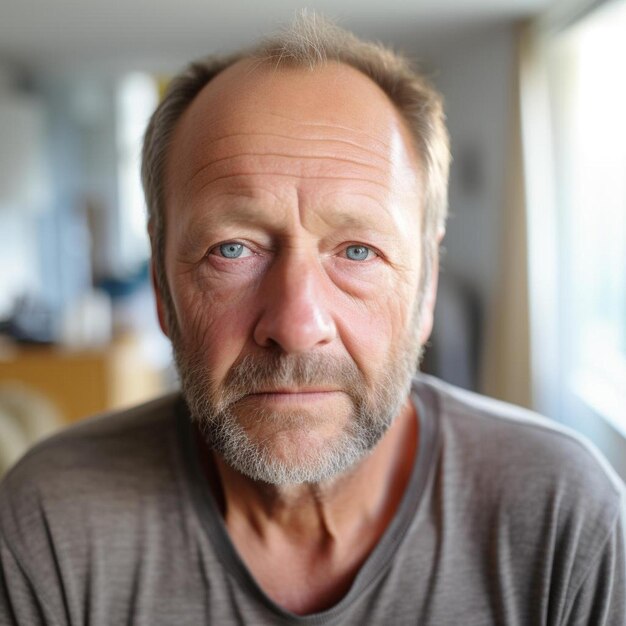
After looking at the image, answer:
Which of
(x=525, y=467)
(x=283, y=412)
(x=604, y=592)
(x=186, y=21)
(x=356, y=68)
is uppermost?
(x=186, y=21)

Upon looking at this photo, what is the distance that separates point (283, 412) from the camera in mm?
913

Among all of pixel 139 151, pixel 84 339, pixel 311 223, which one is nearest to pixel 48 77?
pixel 84 339

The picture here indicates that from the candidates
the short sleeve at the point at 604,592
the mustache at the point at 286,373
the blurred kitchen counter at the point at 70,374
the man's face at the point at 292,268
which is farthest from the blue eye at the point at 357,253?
the blurred kitchen counter at the point at 70,374

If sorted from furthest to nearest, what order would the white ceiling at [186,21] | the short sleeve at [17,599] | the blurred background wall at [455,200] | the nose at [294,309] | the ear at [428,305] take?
the white ceiling at [186,21] < the blurred background wall at [455,200] < the ear at [428,305] < the short sleeve at [17,599] < the nose at [294,309]

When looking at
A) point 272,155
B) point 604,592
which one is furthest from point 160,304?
point 604,592

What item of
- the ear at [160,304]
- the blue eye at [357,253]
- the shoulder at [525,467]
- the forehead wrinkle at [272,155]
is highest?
the forehead wrinkle at [272,155]

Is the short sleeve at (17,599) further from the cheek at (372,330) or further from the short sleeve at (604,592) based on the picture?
the short sleeve at (604,592)

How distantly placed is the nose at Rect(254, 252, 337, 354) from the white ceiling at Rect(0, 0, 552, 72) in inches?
106

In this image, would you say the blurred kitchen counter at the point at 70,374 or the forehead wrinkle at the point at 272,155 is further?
the blurred kitchen counter at the point at 70,374

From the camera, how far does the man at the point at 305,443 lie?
0.92 meters

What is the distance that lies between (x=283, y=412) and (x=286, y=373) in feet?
0.17

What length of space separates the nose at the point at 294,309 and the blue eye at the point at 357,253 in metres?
0.05

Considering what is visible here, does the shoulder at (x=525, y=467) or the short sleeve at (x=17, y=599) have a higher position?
the shoulder at (x=525, y=467)

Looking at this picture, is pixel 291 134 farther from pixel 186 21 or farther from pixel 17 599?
pixel 186 21
